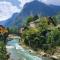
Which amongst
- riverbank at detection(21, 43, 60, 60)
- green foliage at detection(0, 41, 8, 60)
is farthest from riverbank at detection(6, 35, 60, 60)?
green foliage at detection(0, 41, 8, 60)

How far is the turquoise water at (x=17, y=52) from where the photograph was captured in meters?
6.89

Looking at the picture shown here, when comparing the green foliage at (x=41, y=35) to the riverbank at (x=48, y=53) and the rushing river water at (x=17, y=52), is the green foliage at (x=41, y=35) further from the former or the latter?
the rushing river water at (x=17, y=52)

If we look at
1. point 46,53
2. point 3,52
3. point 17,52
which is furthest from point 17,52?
point 46,53

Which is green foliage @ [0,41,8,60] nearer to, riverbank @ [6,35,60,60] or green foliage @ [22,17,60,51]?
riverbank @ [6,35,60,60]

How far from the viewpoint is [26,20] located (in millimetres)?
7160

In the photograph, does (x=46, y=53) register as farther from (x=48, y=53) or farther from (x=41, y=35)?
(x=41, y=35)

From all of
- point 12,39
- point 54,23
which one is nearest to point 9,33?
point 12,39

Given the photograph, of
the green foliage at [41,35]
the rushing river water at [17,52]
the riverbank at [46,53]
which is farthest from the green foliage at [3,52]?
the green foliage at [41,35]

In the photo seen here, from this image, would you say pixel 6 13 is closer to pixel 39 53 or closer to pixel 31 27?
pixel 31 27

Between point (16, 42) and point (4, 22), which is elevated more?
point (4, 22)

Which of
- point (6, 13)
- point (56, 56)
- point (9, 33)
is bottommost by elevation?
point (56, 56)

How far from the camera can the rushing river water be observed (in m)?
6.89

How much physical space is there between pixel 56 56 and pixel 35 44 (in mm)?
585

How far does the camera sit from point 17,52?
6.98 metres
